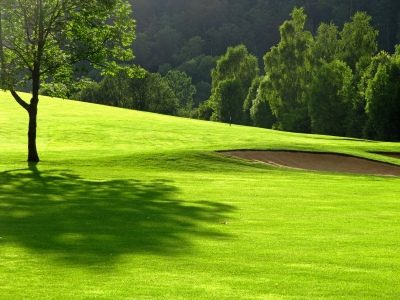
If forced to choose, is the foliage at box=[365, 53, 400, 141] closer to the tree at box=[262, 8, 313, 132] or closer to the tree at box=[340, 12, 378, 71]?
the tree at box=[340, 12, 378, 71]

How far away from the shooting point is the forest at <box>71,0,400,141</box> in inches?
3541

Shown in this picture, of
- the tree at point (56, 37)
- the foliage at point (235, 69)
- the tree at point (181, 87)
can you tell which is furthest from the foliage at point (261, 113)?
the tree at point (56, 37)

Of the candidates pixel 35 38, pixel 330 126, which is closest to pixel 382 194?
pixel 35 38

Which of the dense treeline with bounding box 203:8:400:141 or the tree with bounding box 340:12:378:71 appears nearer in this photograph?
the dense treeline with bounding box 203:8:400:141

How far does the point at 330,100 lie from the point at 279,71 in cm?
1393

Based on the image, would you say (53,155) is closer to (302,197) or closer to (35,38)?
(35,38)

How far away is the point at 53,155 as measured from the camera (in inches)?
1494

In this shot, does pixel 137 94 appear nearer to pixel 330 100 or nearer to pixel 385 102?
pixel 330 100

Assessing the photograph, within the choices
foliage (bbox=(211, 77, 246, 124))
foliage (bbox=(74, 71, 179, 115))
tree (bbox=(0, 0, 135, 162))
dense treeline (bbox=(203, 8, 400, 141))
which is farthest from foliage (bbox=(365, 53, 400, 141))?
tree (bbox=(0, 0, 135, 162))

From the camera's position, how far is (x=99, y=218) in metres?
17.3

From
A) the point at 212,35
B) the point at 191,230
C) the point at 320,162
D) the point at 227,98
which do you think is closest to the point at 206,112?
the point at 227,98

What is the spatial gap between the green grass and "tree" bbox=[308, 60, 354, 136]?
202 feet

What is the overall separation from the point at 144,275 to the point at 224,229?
5274mm

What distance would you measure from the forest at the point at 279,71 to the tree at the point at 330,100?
16 cm
